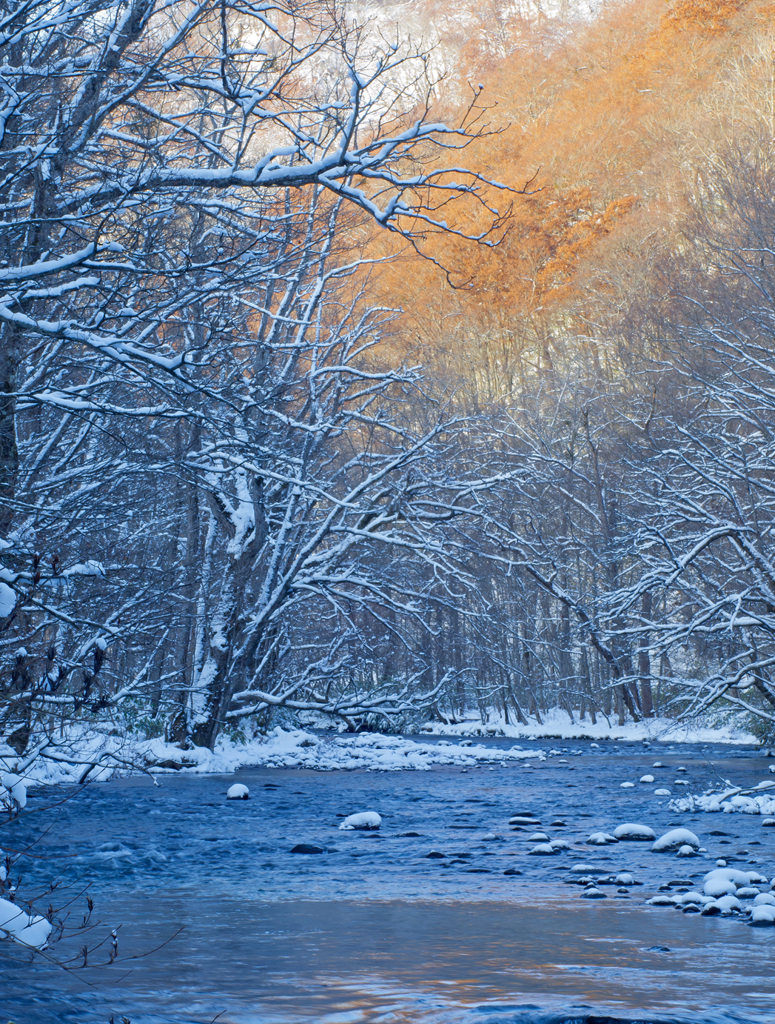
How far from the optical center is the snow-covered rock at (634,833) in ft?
28.6

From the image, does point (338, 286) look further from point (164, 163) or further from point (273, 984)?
point (273, 984)

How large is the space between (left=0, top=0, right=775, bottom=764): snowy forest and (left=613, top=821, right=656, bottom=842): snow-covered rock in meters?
2.84

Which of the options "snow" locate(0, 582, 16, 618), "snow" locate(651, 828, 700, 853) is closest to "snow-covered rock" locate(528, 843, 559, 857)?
"snow" locate(651, 828, 700, 853)

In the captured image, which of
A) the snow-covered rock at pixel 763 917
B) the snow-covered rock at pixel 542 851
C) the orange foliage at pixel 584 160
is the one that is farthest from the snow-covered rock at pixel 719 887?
the orange foliage at pixel 584 160

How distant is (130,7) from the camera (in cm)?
671

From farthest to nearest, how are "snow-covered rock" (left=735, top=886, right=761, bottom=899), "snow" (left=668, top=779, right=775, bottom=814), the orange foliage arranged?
the orange foliage < "snow" (left=668, top=779, right=775, bottom=814) < "snow-covered rock" (left=735, top=886, right=761, bottom=899)

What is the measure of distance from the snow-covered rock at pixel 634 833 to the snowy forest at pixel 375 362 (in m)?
2.84

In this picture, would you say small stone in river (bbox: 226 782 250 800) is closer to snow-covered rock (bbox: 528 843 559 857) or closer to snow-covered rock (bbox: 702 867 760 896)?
snow-covered rock (bbox: 528 843 559 857)

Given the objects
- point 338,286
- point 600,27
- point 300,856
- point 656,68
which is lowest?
point 300,856

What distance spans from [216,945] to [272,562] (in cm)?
1152

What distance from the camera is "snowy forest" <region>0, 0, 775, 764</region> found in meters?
6.41

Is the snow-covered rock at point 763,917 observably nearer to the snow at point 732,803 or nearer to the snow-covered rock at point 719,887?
the snow-covered rock at point 719,887

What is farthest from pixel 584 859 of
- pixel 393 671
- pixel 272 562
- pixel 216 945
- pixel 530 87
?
pixel 530 87

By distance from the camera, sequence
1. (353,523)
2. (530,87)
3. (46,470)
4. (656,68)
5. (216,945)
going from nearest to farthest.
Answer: (216,945)
(46,470)
(353,523)
(656,68)
(530,87)
